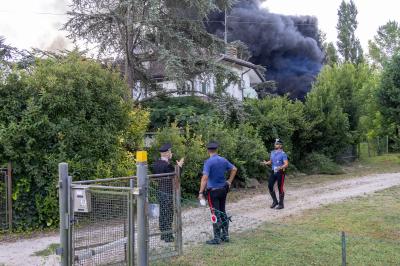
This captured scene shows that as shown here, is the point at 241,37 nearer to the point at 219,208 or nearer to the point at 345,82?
the point at 345,82

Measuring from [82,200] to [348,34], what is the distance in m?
69.6

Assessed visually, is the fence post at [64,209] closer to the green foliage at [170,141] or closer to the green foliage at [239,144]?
the green foliage at [170,141]

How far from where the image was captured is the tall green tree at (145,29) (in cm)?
2011

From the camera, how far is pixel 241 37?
51.4 m

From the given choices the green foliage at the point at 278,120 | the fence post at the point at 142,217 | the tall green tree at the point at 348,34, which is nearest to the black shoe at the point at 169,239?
the fence post at the point at 142,217

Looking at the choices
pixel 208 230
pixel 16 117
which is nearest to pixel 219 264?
pixel 208 230

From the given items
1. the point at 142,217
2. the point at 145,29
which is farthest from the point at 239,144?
the point at 142,217

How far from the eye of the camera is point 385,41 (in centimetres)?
6372

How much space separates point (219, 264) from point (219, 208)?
167 cm

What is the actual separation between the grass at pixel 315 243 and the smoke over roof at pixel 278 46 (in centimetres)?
4072

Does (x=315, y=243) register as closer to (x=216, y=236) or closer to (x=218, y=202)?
(x=216, y=236)

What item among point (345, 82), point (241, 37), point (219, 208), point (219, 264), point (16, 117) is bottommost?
point (219, 264)

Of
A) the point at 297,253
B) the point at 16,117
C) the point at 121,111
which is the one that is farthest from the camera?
the point at 121,111

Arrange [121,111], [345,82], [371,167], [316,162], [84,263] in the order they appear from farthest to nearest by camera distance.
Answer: [345,82]
[371,167]
[316,162]
[121,111]
[84,263]
